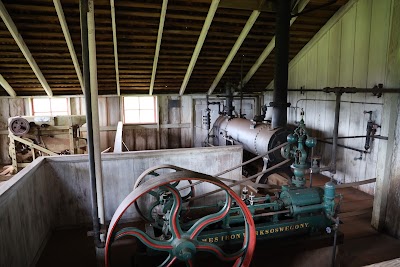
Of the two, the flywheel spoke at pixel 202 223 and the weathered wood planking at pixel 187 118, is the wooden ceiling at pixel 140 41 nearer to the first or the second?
the weathered wood planking at pixel 187 118

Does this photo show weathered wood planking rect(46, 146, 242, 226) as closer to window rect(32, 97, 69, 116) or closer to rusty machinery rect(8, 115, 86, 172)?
rusty machinery rect(8, 115, 86, 172)

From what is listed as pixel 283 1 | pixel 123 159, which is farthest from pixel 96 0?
pixel 283 1

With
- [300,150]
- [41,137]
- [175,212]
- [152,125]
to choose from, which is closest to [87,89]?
[175,212]

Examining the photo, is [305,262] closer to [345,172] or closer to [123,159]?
[123,159]

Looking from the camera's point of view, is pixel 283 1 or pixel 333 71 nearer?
pixel 283 1

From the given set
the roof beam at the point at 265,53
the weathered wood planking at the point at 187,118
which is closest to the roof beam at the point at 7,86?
the weathered wood planking at the point at 187,118

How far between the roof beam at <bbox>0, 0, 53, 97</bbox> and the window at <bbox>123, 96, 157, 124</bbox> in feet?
6.24

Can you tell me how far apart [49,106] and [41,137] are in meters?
1.47

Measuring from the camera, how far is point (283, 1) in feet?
14.4

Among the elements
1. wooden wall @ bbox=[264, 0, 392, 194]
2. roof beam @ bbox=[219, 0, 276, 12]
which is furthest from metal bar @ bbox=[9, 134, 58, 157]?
wooden wall @ bbox=[264, 0, 392, 194]

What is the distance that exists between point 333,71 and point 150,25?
3.40m

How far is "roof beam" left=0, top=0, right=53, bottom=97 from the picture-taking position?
4.24m

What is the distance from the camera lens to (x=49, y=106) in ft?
23.5

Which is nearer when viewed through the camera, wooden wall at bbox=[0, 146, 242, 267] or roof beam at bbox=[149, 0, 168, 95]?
wooden wall at bbox=[0, 146, 242, 267]
